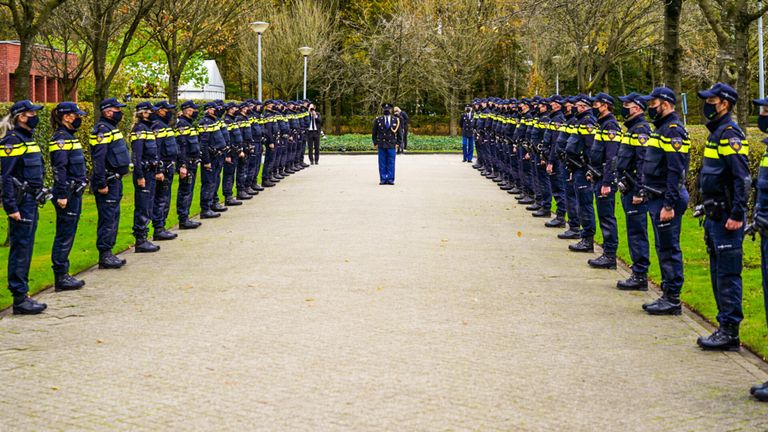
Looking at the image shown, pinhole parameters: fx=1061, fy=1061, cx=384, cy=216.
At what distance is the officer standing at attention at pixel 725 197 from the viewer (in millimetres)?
8586

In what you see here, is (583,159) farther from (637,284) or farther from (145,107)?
(145,107)

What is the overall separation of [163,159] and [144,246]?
1.66 m

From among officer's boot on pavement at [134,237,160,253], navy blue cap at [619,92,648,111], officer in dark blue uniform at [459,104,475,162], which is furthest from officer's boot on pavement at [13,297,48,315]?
officer in dark blue uniform at [459,104,475,162]

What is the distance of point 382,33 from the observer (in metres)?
59.9

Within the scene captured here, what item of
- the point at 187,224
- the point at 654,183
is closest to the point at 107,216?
the point at 187,224

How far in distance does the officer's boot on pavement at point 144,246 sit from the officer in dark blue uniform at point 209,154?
171 inches

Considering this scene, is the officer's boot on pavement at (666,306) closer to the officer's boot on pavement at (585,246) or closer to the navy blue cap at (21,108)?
the officer's boot on pavement at (585,246)

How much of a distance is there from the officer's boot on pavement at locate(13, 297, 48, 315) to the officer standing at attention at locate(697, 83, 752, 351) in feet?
21.1

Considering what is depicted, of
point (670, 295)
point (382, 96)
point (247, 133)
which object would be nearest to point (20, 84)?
point (247, 133)

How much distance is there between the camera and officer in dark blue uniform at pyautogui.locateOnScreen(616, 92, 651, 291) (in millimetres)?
11711

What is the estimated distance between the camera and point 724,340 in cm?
880

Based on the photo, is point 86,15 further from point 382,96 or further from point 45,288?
point 382,96

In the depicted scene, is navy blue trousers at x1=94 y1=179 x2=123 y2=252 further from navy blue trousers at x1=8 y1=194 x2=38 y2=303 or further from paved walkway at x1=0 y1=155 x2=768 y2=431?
navy blue trousers at x1=8 y1=194 x2=38 y2=303

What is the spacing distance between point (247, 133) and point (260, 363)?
15.4 metres
